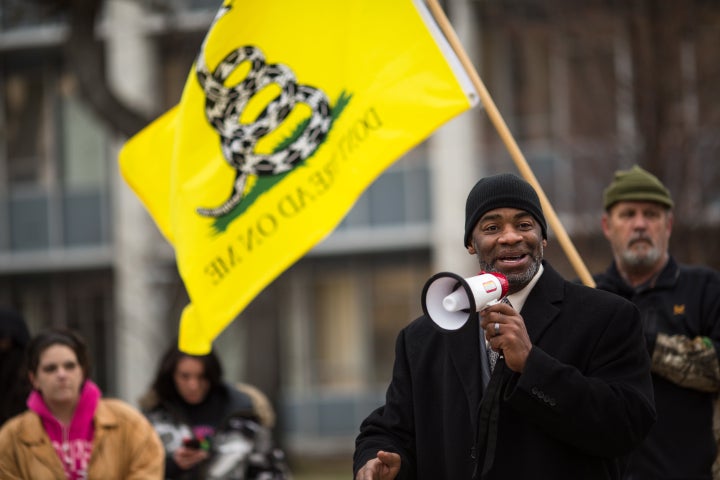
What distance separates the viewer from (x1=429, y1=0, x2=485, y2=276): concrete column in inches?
1008

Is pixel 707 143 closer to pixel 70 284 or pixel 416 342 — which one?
pixel 416 342

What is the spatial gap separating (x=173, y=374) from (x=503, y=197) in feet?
14.7

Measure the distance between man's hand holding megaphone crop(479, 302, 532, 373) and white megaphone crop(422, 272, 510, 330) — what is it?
0.12 feet

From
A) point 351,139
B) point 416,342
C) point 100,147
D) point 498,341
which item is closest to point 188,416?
point 351,139

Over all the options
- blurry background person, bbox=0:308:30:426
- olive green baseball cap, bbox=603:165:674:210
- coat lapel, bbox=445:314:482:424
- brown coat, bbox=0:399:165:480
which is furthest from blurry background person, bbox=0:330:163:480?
coat lapel, bbox=445:314:482:424

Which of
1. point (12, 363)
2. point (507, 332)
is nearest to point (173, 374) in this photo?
point (12, 363)

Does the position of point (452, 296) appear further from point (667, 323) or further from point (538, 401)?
point (667, 323)

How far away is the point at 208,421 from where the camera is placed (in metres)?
8.34

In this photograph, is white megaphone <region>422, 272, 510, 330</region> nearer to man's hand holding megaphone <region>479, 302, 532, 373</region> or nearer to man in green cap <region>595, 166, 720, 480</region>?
man's hand holding megaphone <region>479, 302, 532, 373</region>

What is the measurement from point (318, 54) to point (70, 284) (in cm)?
2260

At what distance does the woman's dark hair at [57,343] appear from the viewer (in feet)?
22.8

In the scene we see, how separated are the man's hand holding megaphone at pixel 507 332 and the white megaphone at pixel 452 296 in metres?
0.04

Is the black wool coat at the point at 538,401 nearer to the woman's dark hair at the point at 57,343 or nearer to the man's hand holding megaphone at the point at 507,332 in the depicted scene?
the man's hand holding megaphone at the point at 507,332

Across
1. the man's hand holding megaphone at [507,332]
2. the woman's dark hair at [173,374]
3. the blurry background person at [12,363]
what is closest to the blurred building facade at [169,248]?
the blurry background person at [12,363]
